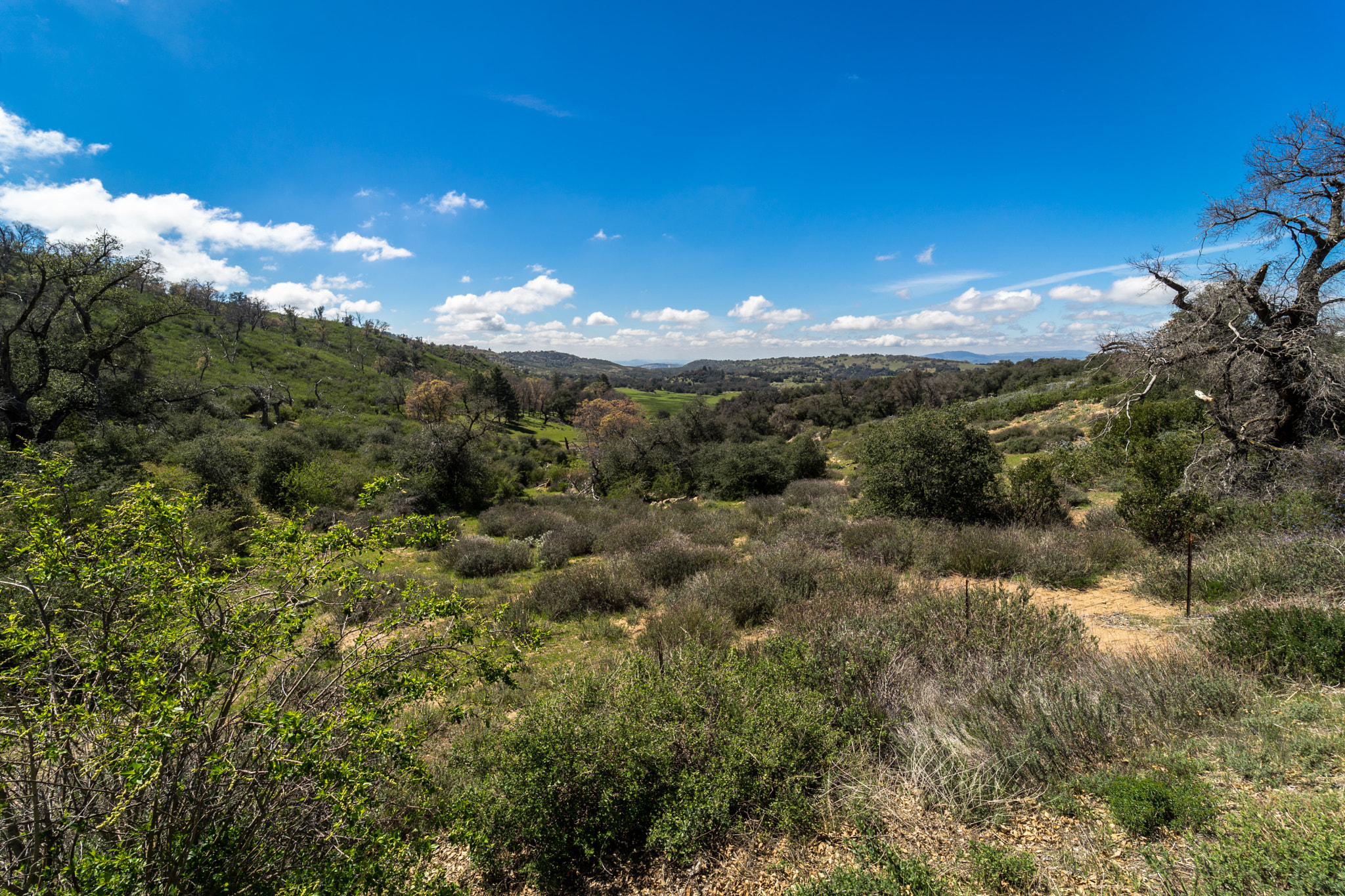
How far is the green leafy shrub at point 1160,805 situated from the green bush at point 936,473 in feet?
30.4

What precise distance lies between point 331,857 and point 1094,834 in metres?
4.54

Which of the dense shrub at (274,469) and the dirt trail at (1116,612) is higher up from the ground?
the dense shrub at (274,469)

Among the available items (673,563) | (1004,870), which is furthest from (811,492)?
(1004,870)

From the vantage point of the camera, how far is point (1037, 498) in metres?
11.7

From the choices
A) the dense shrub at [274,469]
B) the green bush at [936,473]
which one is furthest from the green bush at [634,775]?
the dense shrub at [274,469]

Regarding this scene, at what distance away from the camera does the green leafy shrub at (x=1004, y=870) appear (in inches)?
107

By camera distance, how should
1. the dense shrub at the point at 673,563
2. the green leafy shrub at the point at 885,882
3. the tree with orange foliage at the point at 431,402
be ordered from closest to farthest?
1. the green leafy shrub at the point at 885,882
2. the dense shrub at the point at 673,563
3. the tree with orange foliage at the point at 431,402

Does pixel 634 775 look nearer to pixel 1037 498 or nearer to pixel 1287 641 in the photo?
pixel 1287 641

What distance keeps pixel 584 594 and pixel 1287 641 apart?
29.2ft

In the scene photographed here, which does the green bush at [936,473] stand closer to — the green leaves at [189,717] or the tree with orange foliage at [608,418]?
the green leaves at [189,717]

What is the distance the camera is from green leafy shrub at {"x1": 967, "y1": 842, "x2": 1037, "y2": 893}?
2713 mm

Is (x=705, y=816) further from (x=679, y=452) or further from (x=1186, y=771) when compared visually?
(x=679, y=452)

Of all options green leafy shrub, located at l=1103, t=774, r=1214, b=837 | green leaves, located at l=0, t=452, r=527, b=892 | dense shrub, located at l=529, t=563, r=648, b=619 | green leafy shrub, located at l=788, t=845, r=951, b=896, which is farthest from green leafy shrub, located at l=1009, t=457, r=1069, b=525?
green leaves, located at l=0, t=452, r=527, b=892

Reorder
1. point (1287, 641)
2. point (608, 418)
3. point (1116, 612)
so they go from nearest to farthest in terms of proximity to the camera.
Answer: point (1287, 641)
point (1116, 612)
point (608, 418)
